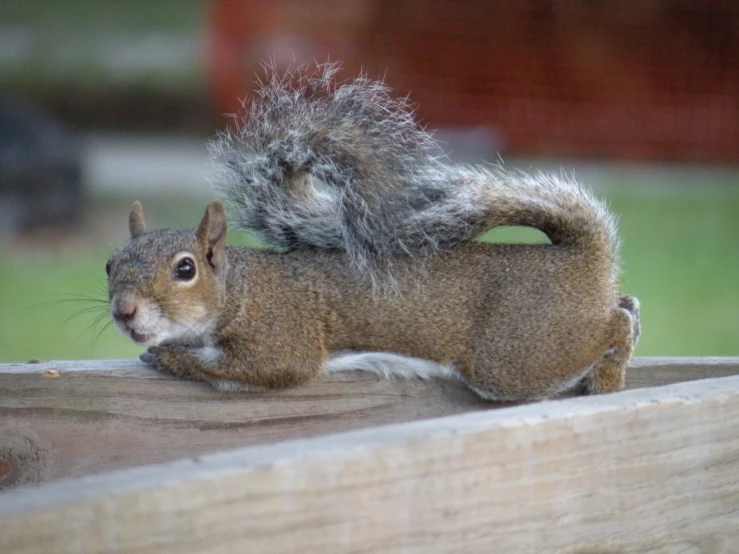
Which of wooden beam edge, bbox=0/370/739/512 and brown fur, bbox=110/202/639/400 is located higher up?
wooden beam edge, bbox=0/370/739/512

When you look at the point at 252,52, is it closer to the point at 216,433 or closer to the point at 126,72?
the point at 126,72

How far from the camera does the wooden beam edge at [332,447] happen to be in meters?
0.76

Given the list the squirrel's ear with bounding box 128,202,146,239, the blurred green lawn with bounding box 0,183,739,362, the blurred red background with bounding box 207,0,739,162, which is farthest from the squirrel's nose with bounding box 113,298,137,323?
the blurred red background with bounding box 207,0,739,162

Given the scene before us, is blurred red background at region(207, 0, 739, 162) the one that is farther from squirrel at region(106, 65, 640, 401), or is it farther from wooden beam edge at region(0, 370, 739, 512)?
wooden beam edge at region(0, 370, 739, 512)

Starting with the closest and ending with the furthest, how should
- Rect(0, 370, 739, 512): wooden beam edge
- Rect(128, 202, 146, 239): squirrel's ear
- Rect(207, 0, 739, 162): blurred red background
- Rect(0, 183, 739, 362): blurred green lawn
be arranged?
Rect(0, 370, 739, 512): wooden beam edge
Rect(128, 202, 146, 239): squirrel's ear
Rect(0, 183, 739, 362): blurred green lawn
Rect(207, 0, 739, 162): blurred red background

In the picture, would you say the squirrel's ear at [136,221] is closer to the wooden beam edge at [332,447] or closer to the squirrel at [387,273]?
the squirrel at [387,273]

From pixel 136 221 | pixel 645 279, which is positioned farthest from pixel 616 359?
pixel 645 279

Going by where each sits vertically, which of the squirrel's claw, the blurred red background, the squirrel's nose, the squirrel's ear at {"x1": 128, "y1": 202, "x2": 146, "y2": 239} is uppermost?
the squirrel's ear at {"x1": 128, "y1": 202, "x2": 146, "y2": 239}

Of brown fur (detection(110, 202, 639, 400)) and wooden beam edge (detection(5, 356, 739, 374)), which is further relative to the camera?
brown fur (detection(110, 202, 639, 400))

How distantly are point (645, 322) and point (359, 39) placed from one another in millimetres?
3142

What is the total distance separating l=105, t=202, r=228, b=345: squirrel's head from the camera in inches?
59.1

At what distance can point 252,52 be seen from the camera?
664cm

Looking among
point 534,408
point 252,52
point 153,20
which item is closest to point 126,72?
point 153,20

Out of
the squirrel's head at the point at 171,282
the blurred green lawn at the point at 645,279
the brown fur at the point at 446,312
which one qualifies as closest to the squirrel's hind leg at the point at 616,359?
the brown fur at the point at 446,312
